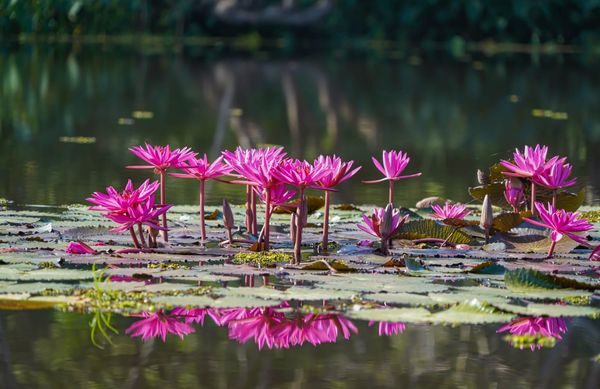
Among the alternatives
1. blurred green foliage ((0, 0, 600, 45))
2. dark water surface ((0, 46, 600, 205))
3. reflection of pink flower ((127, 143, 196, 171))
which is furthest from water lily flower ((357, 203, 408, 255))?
blurred green foliage ((0, 0, 600, 45))

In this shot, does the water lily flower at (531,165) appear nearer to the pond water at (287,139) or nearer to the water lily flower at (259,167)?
the water lily flower at (259,167)

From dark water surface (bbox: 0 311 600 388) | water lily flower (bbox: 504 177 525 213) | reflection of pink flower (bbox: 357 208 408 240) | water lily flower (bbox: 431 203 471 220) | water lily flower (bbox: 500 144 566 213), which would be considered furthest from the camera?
water lily flower (bbox: 504 177 525 213)

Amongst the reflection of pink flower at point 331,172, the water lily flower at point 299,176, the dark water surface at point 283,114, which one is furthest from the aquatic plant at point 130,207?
the dark water surface at point 283,114

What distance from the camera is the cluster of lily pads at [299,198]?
4137mm

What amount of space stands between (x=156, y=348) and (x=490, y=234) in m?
1.71

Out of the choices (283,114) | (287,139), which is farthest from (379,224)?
(283,114)

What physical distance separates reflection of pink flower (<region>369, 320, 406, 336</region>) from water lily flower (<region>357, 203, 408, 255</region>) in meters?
0.79

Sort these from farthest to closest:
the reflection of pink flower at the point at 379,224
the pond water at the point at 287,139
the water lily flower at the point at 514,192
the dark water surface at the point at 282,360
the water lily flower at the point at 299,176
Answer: the water lily flower at the point at 514,192
the reflection of pink flower at the point at 379,224
the water lily flower at the point at 299,176
the pond water at the point at 287,139
the dark water surface at the point at 282,360

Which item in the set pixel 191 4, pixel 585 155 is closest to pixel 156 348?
pixel 585 155

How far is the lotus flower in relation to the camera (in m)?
3.46

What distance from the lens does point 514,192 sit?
16.2 feet

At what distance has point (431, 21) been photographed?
95.3 feet

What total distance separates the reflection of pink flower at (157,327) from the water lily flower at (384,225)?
0.98 meters

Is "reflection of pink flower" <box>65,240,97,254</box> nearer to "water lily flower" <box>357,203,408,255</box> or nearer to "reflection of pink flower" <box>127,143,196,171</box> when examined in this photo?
"reflection of pink flower" <box>127,143,196,171</box>
